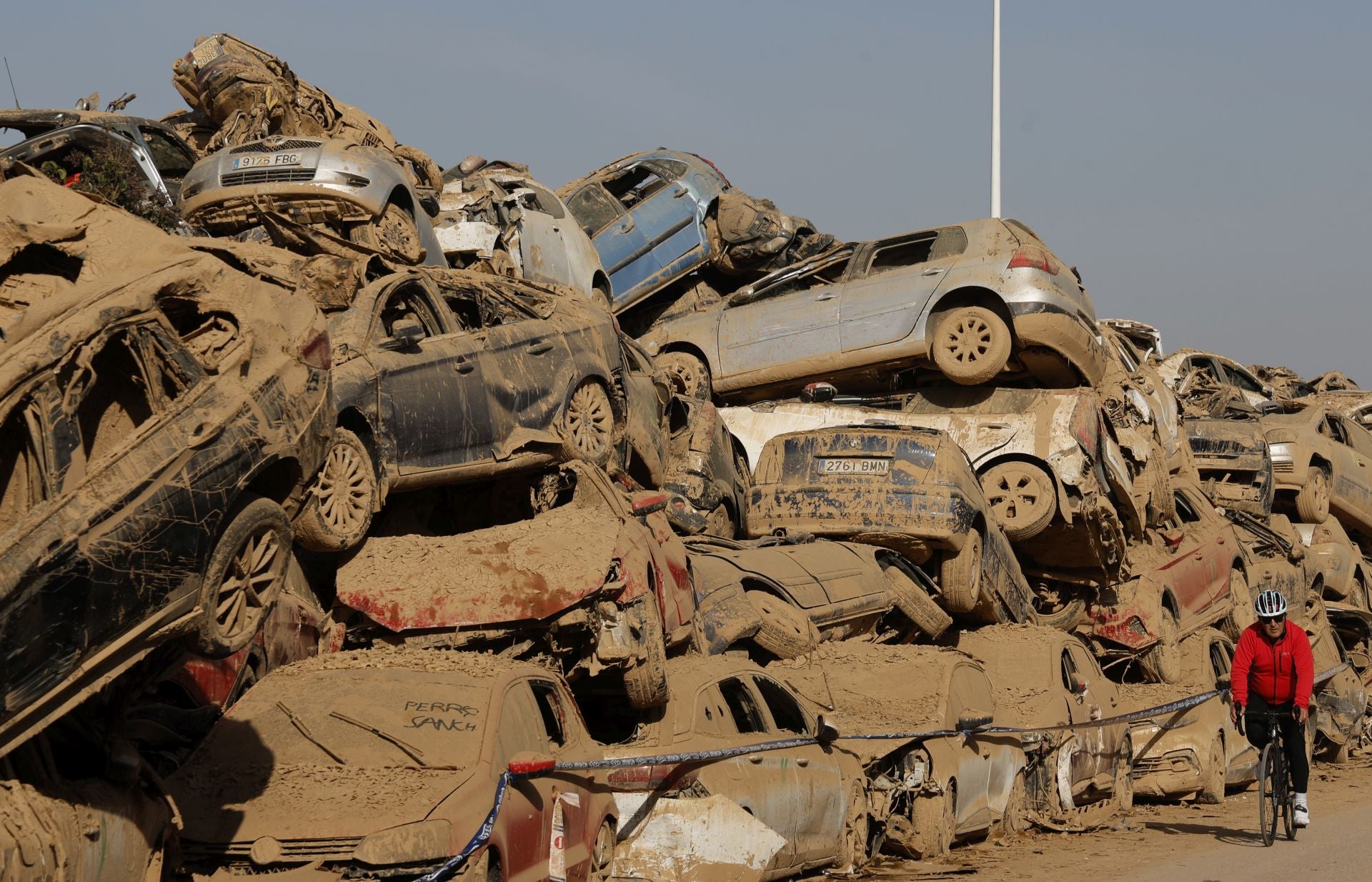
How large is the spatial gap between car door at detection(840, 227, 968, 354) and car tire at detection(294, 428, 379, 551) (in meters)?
8.86

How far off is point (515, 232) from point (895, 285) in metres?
3.94

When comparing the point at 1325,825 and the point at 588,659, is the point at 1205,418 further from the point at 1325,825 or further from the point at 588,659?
the point at 588,659

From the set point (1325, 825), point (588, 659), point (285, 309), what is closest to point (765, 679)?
point (588, 659)

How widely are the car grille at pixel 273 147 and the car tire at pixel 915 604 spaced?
597 centimetres

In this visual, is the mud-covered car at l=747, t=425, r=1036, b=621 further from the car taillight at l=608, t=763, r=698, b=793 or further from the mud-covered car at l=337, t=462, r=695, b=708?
the car taillight at l=608, t=763, r=698, b=793

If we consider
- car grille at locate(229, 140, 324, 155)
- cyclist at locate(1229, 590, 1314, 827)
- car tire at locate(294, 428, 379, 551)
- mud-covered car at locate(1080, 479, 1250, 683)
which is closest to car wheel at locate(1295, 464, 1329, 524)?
mud-covered car at locate(1080, 479, 1250, 683)

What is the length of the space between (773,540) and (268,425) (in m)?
7.31

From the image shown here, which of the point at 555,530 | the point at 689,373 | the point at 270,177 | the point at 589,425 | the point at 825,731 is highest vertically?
the point at 270,177

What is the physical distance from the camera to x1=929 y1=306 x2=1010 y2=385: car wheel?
58.0 feet

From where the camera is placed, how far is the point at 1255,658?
40.9 ft

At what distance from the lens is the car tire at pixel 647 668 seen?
9445mm

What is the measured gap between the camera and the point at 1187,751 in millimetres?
15695

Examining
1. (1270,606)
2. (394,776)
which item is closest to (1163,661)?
(1270,606)

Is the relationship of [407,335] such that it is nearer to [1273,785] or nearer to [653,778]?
[653,778]
